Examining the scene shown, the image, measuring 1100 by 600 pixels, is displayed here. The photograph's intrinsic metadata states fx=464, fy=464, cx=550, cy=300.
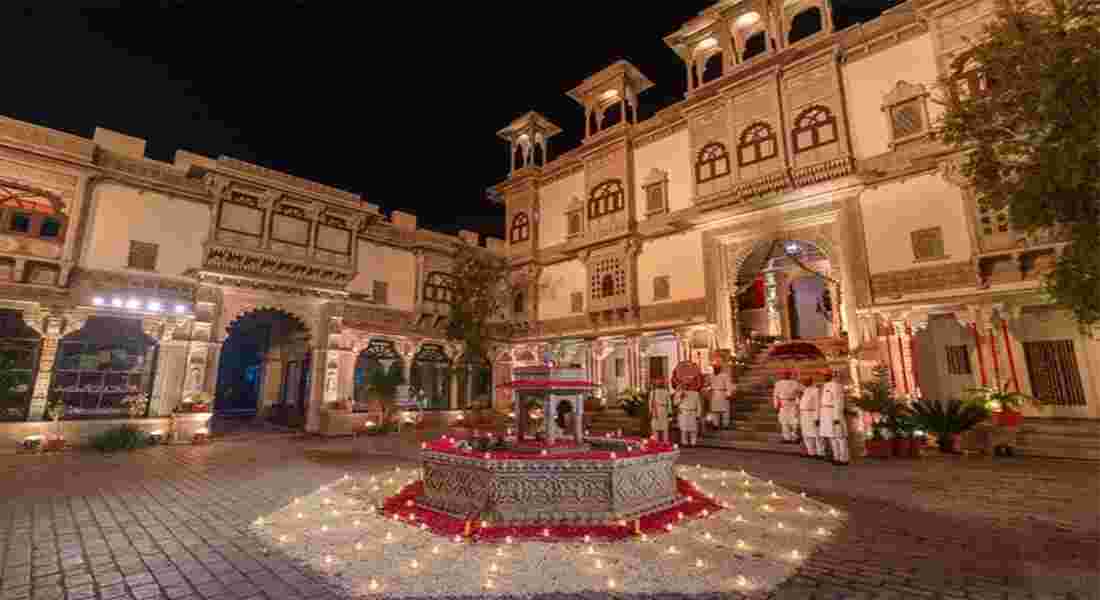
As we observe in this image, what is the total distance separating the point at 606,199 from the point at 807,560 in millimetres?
17814

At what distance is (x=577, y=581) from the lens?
4.00 m

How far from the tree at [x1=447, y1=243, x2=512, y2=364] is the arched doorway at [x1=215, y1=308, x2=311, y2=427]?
585 centimetres

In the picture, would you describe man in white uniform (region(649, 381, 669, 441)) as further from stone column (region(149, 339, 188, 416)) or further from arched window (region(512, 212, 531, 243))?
stone column (region(149, 339, 188, 416))

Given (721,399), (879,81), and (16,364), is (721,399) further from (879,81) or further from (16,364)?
(16,364)

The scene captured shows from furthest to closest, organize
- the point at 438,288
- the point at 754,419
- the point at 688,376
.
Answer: the point at 438,288
the point at 688,376
the point at 754,419

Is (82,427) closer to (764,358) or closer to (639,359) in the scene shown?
(639,359)

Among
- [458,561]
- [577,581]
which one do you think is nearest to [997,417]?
[577,581]

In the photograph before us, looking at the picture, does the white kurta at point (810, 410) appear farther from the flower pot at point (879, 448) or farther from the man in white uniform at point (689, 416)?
the man in white uniform at point (689, 416)

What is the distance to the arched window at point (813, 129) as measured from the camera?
15094 mm

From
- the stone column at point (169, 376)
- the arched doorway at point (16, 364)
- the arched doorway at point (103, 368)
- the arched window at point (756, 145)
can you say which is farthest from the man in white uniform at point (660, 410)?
the arched doorway at point (16, 364)

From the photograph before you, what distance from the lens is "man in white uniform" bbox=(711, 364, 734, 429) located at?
13.5 m

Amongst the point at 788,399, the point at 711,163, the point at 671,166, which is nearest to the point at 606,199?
the point at 671,166

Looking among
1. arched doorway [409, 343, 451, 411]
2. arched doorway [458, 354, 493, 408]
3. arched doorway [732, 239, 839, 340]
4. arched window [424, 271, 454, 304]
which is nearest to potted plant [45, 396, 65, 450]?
arched doorway [409, 343, 451, 411]

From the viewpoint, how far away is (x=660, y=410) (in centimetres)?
1335
